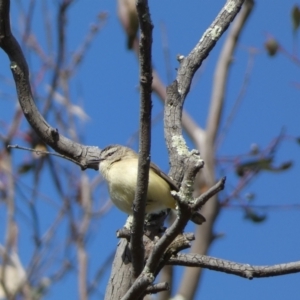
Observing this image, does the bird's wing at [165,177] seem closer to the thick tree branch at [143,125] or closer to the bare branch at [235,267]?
the bare branch at [235,267]

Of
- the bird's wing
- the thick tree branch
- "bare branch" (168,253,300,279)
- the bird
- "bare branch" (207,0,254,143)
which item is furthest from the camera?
"bare branch" (207,0,254,143)

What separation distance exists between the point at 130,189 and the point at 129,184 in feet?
0.09

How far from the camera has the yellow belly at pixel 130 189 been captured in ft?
11.3

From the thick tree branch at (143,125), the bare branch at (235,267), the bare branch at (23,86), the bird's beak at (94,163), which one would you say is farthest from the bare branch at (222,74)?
the thick tree branch at (143,125)

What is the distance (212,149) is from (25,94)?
369cm

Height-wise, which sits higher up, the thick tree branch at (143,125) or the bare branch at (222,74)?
the bare branch at (222,74)

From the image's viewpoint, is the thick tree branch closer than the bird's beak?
Yes

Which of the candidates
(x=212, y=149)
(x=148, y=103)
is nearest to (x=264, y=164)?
(x=212, y=149)

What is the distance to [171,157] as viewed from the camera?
3.03m

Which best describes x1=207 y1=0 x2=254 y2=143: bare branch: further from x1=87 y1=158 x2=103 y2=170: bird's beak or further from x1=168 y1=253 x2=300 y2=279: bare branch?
x1=168 y1=253 x2=300 y2=279: bare branch

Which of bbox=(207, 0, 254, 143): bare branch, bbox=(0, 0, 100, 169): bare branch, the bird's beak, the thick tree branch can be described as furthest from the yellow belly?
bbox=(207, 0, 254, 143): bare branch

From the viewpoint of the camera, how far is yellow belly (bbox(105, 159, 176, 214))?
3.43 m

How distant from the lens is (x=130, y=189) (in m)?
3.51

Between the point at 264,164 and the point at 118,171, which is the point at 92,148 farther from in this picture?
the point at 264,164
